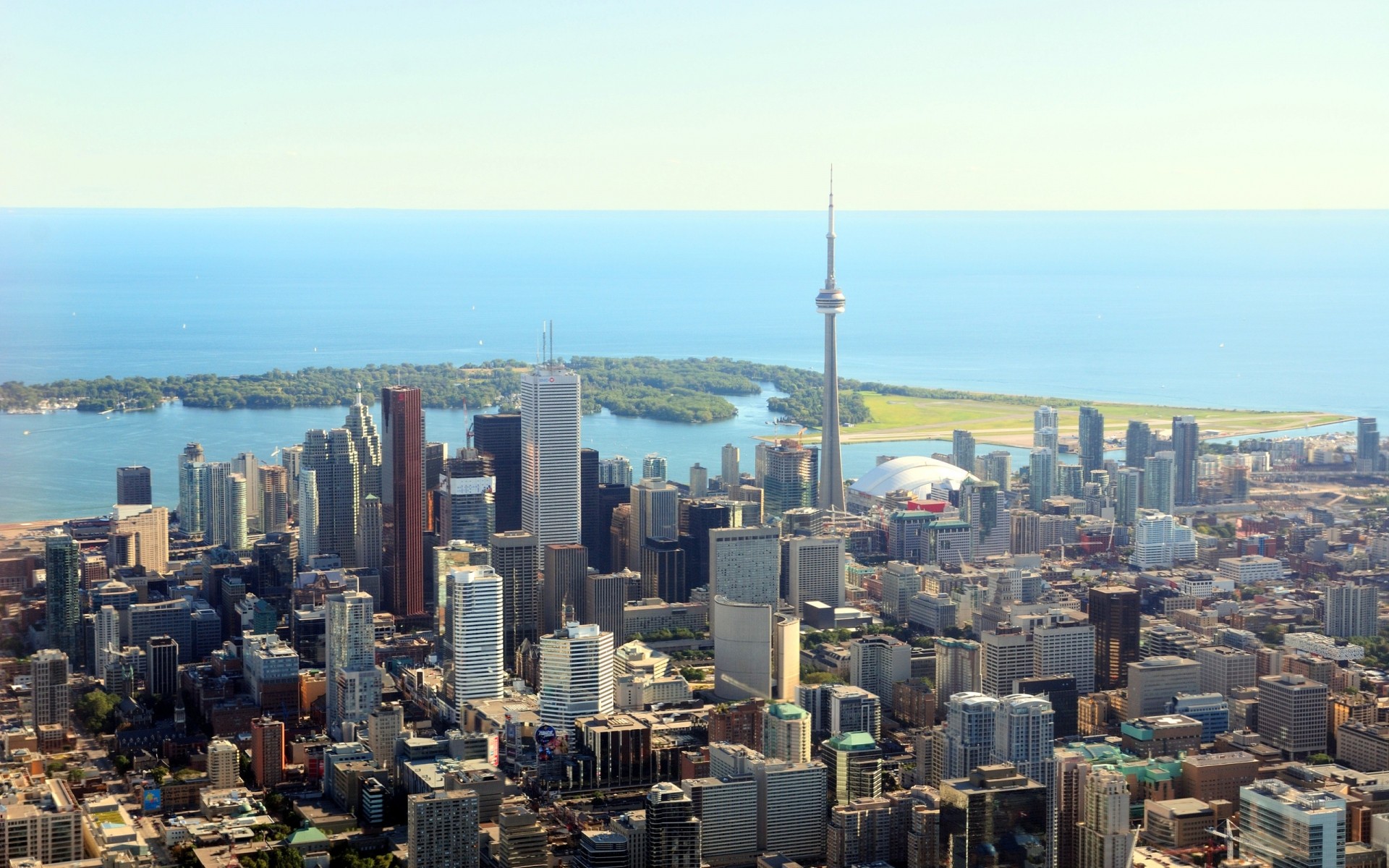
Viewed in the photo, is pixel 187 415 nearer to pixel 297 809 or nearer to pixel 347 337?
pixel 347 337

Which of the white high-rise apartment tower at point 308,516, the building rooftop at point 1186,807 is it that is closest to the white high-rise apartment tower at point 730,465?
the white high-rise apartment tower at point 308,516

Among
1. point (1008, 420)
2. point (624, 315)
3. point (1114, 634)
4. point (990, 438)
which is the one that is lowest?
point (1114, 634)

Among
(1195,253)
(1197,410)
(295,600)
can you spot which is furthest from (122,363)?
(1195,253)

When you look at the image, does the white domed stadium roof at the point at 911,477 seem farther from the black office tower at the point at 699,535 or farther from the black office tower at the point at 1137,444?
the black office tower at the point at 699,535

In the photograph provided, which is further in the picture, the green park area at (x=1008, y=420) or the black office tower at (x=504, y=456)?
the green park area at (x=1008, y=420)

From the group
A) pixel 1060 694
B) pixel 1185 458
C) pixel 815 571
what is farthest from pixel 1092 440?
pixel 1060 694

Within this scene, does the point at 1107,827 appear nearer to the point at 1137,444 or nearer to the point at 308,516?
the point at 308,516
